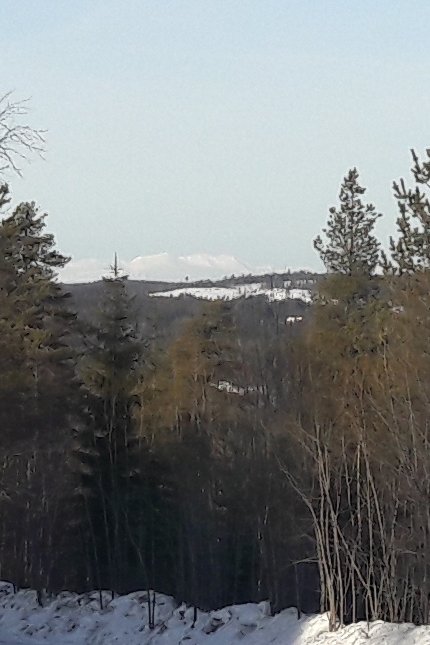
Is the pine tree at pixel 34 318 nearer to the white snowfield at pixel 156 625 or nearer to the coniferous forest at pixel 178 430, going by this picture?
the coniferous forest at pixel 178 430

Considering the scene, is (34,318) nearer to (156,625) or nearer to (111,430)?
(111,430)

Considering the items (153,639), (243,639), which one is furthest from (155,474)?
(243,639)

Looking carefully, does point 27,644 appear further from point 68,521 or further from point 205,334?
point 205,334

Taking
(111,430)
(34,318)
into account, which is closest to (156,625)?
(111,430)

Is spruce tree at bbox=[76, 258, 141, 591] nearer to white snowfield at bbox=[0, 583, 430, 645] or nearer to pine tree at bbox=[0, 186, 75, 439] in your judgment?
pine tree at bbox=[0, 186, 75, 439]

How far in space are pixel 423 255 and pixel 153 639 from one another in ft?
33.7

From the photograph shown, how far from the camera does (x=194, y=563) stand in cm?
3331

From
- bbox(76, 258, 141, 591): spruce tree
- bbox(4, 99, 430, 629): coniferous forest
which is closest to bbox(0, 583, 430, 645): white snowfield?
bbox(4, 99, 430, 629): coniferous forest

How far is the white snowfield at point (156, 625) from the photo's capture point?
699 inches

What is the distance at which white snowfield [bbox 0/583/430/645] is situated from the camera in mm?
17744

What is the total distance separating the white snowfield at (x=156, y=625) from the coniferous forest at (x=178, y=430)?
45.0 inches

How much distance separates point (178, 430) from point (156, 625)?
1159 centimetres

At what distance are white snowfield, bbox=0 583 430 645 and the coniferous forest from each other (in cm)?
114

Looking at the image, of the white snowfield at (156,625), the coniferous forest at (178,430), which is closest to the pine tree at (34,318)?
the coniferous forest at (178,430)
